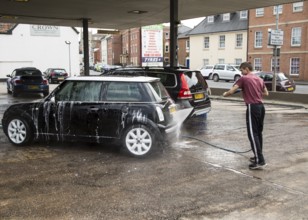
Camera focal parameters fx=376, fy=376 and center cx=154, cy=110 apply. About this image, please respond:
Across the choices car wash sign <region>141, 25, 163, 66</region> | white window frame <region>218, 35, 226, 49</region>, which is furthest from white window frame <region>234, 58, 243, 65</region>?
car wash sign <region>141, 25, 163, 66</region>

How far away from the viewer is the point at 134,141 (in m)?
7.14

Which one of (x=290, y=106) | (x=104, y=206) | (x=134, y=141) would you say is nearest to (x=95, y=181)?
(x=104, y=206)

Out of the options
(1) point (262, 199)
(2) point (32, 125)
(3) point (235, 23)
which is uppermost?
(3) point (235, 23)

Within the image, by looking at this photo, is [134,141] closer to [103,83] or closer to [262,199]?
[103,83]

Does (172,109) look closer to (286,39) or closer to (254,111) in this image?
(254,111)

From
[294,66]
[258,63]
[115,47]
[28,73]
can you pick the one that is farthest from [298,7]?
[115,47]

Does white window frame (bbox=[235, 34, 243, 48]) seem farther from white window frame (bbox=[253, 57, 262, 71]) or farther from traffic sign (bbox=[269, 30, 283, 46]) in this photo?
traffic sign (bbox=[269, 30, 283, 46])

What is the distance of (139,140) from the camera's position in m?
7.13

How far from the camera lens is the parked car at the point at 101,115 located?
7.11m

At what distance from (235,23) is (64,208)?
48831mm

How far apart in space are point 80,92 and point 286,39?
127 ft

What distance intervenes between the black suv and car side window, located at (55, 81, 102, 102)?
248 cm

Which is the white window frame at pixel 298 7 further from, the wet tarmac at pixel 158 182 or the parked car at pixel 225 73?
the wet tarmac at pixel 158 182

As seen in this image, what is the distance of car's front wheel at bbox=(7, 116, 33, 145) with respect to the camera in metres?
7.82
